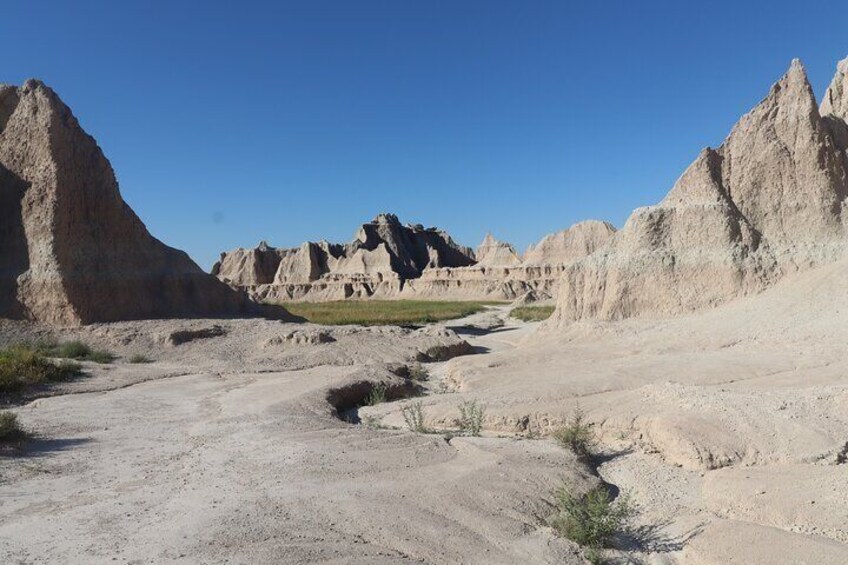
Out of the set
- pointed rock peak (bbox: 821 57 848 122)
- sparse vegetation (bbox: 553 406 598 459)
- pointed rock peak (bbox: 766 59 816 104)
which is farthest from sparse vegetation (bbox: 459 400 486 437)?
pointed rock peak (bbox: 821 57 848 122)

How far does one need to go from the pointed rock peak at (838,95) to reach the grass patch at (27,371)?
2496cm

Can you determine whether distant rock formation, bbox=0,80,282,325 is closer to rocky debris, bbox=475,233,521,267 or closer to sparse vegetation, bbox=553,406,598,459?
sparse vegetation, bbox=553,406,598,459

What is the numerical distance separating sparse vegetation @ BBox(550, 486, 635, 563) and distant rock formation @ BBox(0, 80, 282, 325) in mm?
19583

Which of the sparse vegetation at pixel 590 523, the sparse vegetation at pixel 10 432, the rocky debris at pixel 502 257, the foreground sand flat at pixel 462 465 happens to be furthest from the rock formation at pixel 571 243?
the sparse vegetation at pixel 590 523

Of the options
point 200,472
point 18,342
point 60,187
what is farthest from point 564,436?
point 60,187

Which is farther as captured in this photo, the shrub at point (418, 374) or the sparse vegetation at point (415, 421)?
the shrub at point (418, 374)

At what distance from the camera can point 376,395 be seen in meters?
12.4

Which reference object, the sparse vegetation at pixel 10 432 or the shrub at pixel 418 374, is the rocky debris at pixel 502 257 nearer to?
the shrub at pixel 418 374

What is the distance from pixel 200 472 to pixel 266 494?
1.43 metres

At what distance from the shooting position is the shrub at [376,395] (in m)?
12.4

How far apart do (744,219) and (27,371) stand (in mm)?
20122

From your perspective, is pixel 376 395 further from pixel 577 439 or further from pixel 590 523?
pixel 590 523

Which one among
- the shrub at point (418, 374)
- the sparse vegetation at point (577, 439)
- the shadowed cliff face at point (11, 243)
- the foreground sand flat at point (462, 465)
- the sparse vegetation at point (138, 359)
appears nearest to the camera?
the foreground sand flat at point (462, 465)

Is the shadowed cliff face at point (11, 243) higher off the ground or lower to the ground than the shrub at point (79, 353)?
higher
